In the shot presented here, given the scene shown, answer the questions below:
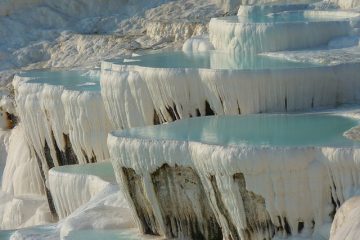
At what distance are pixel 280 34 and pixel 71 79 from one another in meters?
3.86

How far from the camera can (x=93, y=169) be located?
15375mm

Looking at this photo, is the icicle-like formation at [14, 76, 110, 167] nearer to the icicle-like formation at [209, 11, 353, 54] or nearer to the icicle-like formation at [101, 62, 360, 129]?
the icicle-like formation at [101, 62, 360, 129]

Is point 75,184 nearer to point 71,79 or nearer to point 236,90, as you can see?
point 236,90

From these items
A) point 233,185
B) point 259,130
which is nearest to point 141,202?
point 259,130

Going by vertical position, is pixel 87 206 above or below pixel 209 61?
below

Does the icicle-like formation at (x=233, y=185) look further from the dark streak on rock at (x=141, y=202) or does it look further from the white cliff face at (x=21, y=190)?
the white cliff face at (x=21, y=190)

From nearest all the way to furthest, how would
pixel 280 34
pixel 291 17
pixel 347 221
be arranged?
pixel 347 221 < pixel 280 34 < pixel 291 17

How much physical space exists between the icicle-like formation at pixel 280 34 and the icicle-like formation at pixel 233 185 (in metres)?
3.94

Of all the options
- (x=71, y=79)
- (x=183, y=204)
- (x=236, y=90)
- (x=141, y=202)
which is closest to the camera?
(x=183, y=204)

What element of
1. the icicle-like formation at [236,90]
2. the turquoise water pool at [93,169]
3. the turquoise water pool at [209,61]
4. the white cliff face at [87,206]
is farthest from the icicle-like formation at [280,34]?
the white cliff face at [87,206]

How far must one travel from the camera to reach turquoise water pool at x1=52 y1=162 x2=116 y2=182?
14.9 meters

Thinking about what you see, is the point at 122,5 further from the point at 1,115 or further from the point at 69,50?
the point at 1,115

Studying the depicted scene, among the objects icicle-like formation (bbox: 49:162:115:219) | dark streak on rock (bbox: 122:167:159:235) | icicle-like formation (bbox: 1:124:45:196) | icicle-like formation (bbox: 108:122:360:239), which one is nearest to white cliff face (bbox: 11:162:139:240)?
icicle-like formation (bbox: 49:162:115:219)

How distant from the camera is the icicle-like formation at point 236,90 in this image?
1341 cm
